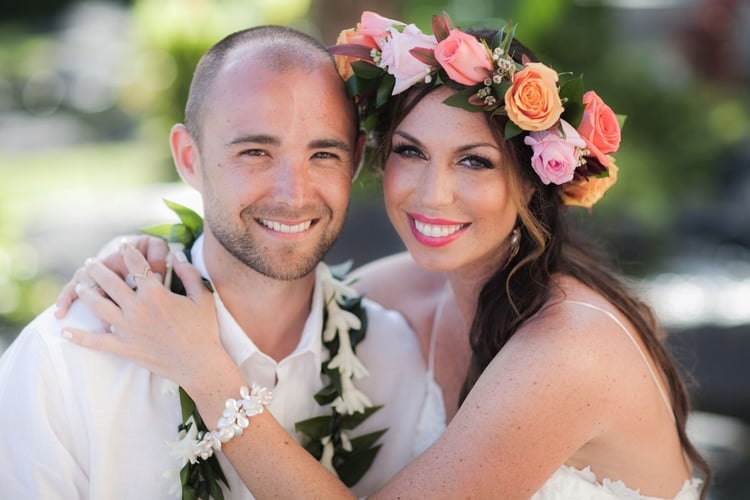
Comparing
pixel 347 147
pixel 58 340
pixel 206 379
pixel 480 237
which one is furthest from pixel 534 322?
pixel 58 340

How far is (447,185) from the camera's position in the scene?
327cm

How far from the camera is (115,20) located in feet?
76.8

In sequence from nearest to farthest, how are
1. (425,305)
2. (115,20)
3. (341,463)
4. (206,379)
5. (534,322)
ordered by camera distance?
1. (206,379)
2. (534,322)
3. (341,463)
4. (425,305)
5. (115,20)

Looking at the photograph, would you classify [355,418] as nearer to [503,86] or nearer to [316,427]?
[316,427]

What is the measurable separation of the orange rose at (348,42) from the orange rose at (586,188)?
2.92 feet

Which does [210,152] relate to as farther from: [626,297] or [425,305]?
[626,297]

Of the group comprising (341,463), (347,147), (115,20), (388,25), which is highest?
(388,25)

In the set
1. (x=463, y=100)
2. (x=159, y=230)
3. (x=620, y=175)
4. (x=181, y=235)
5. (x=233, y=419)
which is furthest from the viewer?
(x=620, y=175)

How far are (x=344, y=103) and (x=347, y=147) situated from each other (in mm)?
157

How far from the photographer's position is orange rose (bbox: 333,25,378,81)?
3400mm

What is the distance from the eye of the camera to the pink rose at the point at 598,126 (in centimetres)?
325

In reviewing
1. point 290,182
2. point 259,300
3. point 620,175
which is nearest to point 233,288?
point 259,300

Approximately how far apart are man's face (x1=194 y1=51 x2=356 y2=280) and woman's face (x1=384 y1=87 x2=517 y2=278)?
227mm

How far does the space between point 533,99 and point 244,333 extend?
1301 millimetres
